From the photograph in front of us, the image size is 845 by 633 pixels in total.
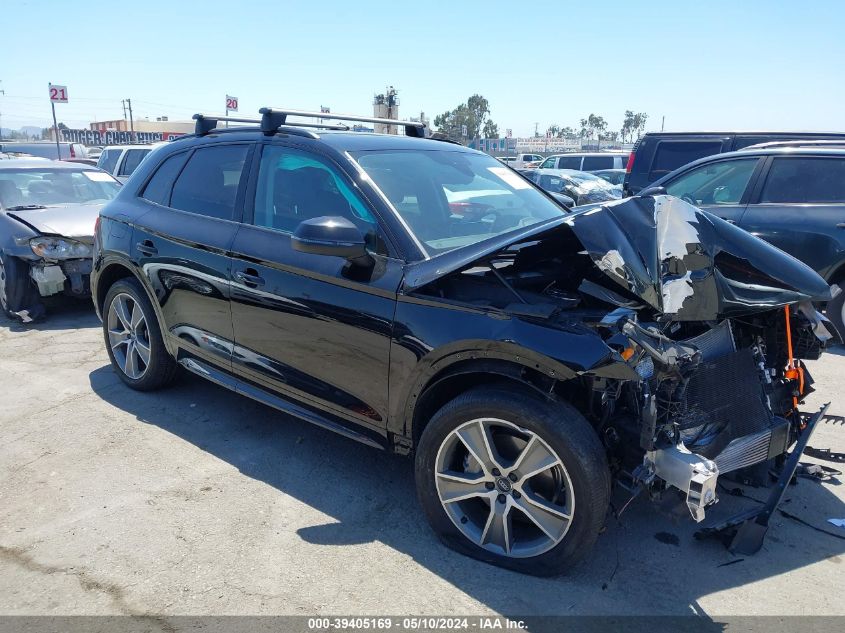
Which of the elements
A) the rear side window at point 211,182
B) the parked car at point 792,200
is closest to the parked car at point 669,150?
the parked car at point 792,200

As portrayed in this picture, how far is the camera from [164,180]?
14.8ft

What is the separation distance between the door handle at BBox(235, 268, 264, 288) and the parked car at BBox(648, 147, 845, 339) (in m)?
4.15

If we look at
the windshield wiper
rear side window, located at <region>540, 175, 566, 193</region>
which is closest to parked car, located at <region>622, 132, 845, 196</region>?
rear side window, located at <region>540, 175, 566, 193</region>

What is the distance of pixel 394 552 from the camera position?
9.68 ft

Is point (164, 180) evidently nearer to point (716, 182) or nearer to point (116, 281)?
point (116, 281)

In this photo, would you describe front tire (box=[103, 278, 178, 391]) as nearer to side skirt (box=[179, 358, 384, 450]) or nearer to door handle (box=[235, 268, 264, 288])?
side skirt (box=[179, 358, 384, 450])

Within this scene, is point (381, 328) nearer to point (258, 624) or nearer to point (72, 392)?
point (258, 624)

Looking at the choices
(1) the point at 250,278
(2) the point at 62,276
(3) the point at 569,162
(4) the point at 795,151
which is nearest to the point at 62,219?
(2) the point at 62,276

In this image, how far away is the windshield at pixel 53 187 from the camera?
7422mm

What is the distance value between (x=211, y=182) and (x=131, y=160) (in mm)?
11856

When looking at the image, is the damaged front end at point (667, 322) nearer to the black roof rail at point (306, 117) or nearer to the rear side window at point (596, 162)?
the black roof rail at point (306, 117)

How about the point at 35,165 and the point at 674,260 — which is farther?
the point at 35,165

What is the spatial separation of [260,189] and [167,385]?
6.45 ft

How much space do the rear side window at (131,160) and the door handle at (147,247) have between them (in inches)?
441
